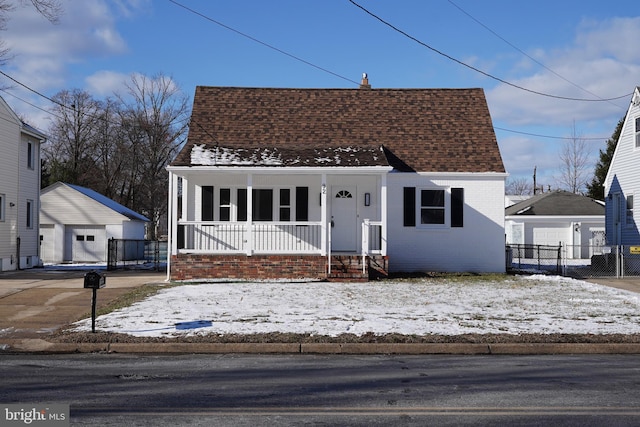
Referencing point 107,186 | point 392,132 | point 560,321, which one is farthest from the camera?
point 107,186

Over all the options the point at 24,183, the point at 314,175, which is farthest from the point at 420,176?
the point at 24,183

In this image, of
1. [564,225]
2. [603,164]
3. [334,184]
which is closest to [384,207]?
[334,184]

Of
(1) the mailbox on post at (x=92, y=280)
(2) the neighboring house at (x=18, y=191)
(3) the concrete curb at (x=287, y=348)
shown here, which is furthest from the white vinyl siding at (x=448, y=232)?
(2) the neighboring house at (x=18, y=191)

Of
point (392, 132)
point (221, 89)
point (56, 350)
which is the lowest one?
point (56, 350)

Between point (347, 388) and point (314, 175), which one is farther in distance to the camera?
point (314, 175)

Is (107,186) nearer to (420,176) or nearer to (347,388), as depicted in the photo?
(420,176)

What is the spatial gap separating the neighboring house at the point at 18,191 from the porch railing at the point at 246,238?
32.1 ft

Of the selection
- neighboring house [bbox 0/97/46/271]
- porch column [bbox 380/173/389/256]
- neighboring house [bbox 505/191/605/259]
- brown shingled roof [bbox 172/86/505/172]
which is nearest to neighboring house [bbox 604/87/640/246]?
brown shingled roof [bbox 172/86/505/172]

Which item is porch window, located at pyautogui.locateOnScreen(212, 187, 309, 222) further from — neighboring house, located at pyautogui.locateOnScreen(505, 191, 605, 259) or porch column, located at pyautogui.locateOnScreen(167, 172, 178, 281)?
neighboring house, located at pyautogui.locateOnScreen(505, 191, 605, 259)

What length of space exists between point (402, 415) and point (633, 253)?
21593mm

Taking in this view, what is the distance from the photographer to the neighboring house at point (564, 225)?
4197cm

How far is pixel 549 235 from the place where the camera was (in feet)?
140

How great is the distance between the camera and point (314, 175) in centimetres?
2231

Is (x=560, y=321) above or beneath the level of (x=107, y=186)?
beneath
